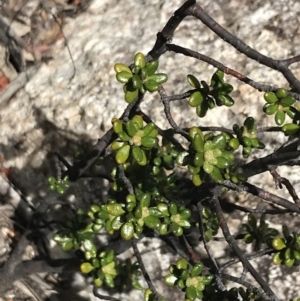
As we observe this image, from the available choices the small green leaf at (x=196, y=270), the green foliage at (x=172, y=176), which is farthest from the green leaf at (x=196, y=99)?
the small green leaf at (x=196, y=270)

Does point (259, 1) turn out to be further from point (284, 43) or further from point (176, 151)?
point (176, 151)

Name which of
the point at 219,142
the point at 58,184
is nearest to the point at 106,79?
the point at 58,184

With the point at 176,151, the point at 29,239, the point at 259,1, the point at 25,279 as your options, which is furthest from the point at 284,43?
the point at 25,279

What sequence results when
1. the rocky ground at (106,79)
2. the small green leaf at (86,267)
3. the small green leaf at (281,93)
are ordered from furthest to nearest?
the rocky ground at (106,79) → the small green leaf at (86,267) → the small green leaf at (281,93)

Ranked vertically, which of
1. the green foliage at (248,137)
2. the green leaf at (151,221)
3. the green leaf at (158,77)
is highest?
the green foliage at (248,137)

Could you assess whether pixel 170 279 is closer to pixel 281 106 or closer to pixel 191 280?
pixel 191 280

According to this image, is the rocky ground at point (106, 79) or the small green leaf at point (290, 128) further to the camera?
the rocky ground at point (106, 79)

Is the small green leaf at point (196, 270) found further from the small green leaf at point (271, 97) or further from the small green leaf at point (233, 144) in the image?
the small green leaf at point (271, 97)

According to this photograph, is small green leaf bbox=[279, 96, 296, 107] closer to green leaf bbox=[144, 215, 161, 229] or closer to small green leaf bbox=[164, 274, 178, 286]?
green leaf bbox=[144, 215, 161, 229]

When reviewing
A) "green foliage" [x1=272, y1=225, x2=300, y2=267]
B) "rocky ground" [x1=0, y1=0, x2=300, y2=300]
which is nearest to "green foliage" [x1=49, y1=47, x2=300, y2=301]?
"green foliage" [x1=272, y1=225, x2=300, y2=267]
